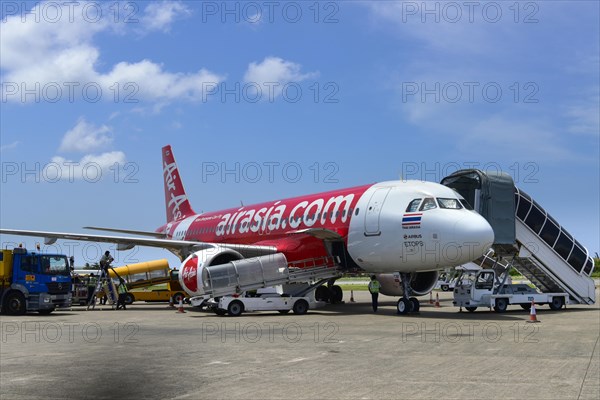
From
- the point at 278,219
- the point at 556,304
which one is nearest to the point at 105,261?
the point at 278,219

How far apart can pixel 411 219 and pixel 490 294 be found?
4.67 m

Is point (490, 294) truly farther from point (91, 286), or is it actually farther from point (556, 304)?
point (91, 286)

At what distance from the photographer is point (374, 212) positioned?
23.3 meters

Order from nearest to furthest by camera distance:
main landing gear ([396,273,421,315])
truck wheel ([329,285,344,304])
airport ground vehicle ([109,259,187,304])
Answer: main landing gear ([396,273,421,315]), truck wheel ([329,285,344,304]), airport ground vehicle ([109,259,187,304])

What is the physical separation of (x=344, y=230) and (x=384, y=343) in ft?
33.2

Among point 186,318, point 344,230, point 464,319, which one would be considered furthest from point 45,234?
point 464,319

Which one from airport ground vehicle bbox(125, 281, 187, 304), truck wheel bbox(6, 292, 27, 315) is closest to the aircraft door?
truck wheel bbox(6, 292, 27, 315)

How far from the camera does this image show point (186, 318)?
23250 millimetres

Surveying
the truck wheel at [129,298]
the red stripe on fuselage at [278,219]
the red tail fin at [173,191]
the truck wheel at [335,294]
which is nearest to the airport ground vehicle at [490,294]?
the red stripe on fuselage at [278,219]

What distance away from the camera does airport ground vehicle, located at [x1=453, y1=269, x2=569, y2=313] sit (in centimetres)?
2444

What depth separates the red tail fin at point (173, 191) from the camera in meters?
42.2

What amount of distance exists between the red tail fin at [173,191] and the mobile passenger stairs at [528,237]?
63.6 ft

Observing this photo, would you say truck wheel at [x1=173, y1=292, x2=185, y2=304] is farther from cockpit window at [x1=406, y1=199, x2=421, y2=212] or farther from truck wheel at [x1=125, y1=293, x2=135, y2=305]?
cockpit window at [x1=406, y1=199, x2=421, y2=212]

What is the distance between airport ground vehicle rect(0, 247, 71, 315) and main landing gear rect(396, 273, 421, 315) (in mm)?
12633
